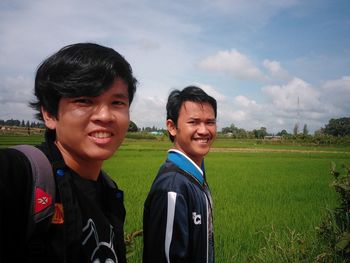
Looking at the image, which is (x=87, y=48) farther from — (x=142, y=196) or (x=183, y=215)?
(x=142, y=196)

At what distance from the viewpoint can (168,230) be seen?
5.73 feet

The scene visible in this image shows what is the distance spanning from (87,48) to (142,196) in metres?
6.17

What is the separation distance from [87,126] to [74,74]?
22cm

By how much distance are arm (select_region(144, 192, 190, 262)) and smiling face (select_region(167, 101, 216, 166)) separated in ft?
1.71

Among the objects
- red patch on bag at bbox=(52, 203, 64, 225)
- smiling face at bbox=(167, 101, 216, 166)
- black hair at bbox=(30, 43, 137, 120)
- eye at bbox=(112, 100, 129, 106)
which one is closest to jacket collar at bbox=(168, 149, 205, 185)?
smiling face at bbox=(167, 101, 216, 166)

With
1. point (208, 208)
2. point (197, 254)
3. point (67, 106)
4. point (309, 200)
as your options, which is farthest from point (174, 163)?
point (309, 200)

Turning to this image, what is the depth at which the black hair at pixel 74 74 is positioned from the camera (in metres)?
1.25

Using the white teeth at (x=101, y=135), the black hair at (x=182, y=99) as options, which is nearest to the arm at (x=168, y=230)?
the white teeth at (x=101, y=135)

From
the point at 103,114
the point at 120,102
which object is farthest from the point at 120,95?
the point at 103,114

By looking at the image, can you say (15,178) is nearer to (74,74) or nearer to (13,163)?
(13,163)

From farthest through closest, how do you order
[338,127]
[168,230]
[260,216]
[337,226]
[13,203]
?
[338,127], [260,216], [337,226], [168,230], [13,203]

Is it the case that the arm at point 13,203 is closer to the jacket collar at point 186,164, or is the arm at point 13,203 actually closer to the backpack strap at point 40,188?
the backpack strap at point 40,188

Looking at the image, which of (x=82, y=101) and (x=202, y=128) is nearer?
(x=82, y=101)

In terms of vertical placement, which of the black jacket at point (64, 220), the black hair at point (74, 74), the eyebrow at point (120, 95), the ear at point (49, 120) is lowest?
the black jacket at point (64, 220)
